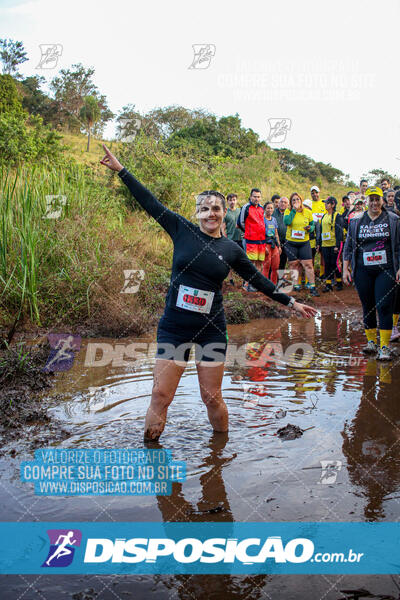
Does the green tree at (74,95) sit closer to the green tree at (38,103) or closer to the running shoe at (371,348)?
the green tree at (38,103)

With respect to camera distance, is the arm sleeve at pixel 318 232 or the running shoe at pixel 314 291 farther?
the arm sleeve at pixel 318 232

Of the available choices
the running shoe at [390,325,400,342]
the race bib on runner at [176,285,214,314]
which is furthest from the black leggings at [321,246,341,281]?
the race bib on runner at [176,285,214,314]

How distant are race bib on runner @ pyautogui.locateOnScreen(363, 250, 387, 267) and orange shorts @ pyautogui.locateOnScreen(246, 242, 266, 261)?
4520mm

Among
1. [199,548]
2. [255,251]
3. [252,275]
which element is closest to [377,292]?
[252,275]

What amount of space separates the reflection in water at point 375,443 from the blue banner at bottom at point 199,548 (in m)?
0.32

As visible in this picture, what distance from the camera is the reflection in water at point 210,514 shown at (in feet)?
8.44

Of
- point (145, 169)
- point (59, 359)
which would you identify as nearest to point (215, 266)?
point (59, 359)

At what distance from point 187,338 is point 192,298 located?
313 mm

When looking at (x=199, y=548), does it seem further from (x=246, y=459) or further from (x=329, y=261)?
(x=329, y=261)

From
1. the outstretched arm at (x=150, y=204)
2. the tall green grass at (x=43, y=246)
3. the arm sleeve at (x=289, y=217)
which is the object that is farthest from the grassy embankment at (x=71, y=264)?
the outstretched arm at (x=150, y=204)

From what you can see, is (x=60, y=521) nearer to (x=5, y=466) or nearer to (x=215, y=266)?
(x=5, y=466)

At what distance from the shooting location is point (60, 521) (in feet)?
10.3

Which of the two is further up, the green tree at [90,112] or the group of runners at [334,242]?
the green tree at [90,112]

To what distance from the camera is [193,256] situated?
13.0 ft
